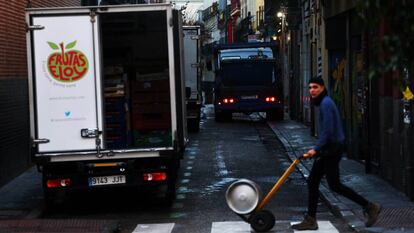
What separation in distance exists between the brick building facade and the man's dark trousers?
670 centimetres

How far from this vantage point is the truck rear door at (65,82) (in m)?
11.3

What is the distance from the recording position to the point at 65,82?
11.4m

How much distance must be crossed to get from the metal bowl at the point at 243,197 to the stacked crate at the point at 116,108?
4.04 metres

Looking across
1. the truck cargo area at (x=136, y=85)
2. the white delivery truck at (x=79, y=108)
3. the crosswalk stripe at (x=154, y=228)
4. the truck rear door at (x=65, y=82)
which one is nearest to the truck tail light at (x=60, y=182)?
the white delivery truck at (x=79, y=108)

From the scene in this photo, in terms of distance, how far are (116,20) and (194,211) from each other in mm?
3107

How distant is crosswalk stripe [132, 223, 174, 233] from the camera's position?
10367 millimetres

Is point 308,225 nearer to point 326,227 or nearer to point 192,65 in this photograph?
point 326,227

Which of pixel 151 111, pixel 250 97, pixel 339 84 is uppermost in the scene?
pixel 339 84

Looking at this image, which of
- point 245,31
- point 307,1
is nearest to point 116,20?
point 307,1

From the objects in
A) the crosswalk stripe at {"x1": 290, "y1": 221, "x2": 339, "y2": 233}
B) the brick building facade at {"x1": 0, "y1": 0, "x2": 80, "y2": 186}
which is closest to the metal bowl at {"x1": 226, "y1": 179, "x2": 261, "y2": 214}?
the crosswalk stripe at {"x1": 290, "y1": 221, "x2": 339, "y2": 233}

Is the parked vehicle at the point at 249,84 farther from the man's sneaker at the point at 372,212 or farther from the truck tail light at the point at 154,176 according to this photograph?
the man's sneaker at the point at 372,212

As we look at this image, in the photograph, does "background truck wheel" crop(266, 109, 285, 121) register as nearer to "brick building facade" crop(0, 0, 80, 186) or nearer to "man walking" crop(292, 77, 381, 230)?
"brick building facade" crop(0, 0, 80, 186)

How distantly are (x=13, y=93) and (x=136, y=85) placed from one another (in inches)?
133

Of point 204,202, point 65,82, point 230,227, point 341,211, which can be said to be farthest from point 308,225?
point 65,82
